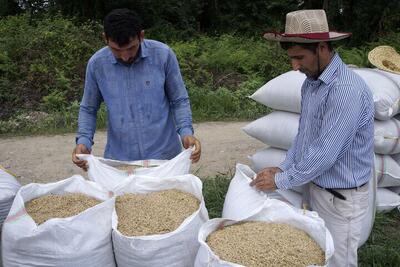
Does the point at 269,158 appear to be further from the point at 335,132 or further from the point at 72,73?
the point at 72,73

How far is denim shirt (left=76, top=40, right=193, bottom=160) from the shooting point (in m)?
2.66

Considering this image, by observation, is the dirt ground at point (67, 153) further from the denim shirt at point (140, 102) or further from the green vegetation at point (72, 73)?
the denim shirt at point (140, 102)

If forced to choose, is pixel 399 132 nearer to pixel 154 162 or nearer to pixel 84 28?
pixel 154 162

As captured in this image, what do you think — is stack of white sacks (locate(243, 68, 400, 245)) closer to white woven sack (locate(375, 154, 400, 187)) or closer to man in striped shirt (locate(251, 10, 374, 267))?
white woven sack (locate(375, 154, 400, 187))

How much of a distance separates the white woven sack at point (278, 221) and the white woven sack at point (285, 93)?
67.2 inches

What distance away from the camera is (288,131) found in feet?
12.2

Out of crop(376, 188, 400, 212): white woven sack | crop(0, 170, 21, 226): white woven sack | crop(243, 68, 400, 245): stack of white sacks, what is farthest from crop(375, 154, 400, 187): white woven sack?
crop(0, 170, 21, 226): white woven sack

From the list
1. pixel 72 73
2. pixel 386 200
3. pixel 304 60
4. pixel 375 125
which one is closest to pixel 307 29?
pixel 304 60

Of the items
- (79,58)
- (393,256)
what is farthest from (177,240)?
(79,58)

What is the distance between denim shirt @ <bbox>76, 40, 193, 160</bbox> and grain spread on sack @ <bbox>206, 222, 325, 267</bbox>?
916mm

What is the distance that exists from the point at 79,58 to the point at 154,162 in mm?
7579

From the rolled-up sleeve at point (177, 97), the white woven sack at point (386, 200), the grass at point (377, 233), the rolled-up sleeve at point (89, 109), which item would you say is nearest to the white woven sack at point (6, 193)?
the rolled-up sleeve at point (89, 109)

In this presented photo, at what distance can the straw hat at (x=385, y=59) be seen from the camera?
4.30 m

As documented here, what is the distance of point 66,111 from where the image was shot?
25.8 ft
